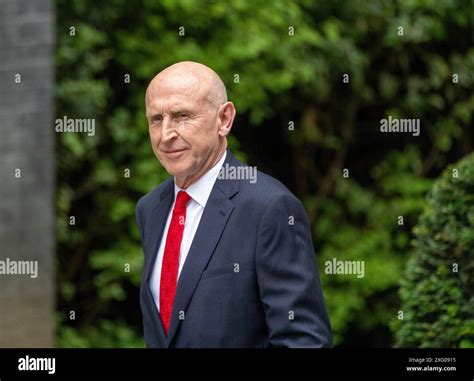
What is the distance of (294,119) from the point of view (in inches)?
308

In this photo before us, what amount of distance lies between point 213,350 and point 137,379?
1.12 meters

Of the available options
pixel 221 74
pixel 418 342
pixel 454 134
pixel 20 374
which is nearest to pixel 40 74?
pixel 221 74

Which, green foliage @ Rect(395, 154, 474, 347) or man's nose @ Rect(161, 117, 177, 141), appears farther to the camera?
green foliage @ Rect(395, 154, 474, 347)

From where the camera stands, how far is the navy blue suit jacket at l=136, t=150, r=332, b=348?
133 inches

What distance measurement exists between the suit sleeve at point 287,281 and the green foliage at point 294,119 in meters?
3.58

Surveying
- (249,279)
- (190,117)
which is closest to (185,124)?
(190,117)

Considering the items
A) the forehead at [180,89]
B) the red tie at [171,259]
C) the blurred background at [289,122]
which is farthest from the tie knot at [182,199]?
the blurred background at [289,122]

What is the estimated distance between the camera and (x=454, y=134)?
7730 mm

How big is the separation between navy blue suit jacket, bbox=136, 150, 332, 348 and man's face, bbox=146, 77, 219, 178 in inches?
5.8

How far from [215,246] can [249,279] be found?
0.18 metres

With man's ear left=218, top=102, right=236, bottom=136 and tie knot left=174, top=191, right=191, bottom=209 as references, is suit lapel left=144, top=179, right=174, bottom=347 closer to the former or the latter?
tie knot left=174, top=191, right=191, bottom=209

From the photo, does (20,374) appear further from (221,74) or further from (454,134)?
(454,134)

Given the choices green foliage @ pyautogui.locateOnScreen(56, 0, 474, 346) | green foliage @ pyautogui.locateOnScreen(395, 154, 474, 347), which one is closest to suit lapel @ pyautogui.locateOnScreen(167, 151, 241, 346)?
green foliage @ pyautogui.locateOnScreen(395, 154, 474, 347)

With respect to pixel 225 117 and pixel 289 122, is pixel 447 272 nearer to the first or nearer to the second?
pixel 225 117
